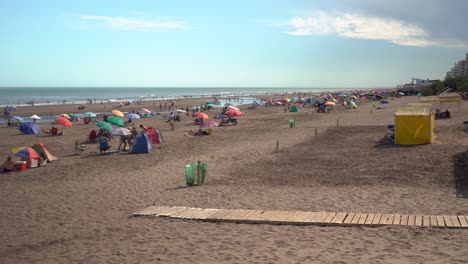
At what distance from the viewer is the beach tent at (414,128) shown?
15086 millimetres

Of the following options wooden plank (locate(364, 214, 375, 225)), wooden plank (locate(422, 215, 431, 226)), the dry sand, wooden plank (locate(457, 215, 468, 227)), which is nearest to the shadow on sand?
the dry sand

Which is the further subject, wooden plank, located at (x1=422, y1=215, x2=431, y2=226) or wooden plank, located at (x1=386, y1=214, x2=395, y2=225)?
wooden plank, located at (x1=386, y1=214, x2=395, y2=225)

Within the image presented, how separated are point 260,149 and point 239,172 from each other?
4.40 metres

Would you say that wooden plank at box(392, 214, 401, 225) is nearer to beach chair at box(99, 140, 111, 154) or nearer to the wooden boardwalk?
the wooden boardwalk

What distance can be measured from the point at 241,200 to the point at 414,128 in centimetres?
885

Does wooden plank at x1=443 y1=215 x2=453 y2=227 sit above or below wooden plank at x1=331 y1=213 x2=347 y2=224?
above

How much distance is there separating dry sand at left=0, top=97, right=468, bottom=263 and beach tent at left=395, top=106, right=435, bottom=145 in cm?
58

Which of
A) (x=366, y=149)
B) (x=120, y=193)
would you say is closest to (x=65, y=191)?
(x=120, y=193)

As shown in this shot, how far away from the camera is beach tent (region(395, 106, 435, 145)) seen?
1509cm

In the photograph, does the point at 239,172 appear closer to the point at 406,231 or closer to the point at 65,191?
the point at 65,191

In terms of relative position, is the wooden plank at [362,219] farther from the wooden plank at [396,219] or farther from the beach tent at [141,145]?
the beach tent at [141,145]

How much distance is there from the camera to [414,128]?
15.2m

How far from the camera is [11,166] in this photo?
46.3ft

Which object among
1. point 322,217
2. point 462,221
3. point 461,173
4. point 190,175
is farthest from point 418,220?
point 190,175
